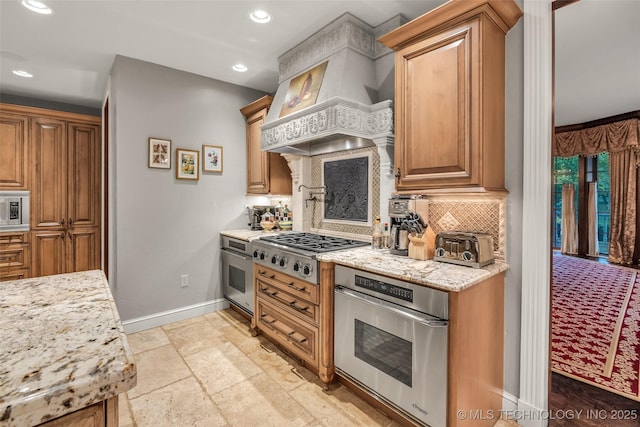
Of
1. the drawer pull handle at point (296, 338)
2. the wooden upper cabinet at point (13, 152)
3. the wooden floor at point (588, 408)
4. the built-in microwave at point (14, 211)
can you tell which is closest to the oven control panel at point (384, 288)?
the drawer pull handle at point (296, 338)

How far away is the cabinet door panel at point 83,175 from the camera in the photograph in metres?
4.15

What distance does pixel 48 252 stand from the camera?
158 inches

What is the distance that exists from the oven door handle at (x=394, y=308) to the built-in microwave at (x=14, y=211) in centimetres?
424

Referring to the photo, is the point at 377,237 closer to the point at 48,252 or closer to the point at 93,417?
the point at 93,417

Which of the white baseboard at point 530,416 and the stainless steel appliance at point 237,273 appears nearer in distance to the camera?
the white baseboard at point 530,416

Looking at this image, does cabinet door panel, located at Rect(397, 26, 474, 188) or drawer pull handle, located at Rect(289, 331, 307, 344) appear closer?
cabinet door panel, located at Rect(397, 26, 474, 188)

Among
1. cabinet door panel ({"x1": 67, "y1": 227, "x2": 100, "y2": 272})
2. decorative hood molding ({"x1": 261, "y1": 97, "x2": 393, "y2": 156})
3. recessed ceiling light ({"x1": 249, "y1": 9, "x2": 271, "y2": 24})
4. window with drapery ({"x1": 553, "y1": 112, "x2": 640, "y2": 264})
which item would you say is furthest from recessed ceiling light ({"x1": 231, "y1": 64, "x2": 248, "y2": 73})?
window with drapery ({"x1": 553, "y1": 112, "x2": 640, "y2": 264})

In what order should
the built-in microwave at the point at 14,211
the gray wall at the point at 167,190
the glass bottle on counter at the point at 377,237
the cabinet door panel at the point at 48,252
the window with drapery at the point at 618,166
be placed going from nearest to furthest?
the glass bottle on counter at the point at 377,237 → the gray wall at the point at 167,190 → the built-in microwave at the point at 14,211 → the cabinet door panel at the point at 48,252 → the window with drapery at the point at 618,166

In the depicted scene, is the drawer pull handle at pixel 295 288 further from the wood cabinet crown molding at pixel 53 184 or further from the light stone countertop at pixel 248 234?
the wood cabinet crown molding at pixel 53 184

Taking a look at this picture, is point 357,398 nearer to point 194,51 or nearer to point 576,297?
point 194,51

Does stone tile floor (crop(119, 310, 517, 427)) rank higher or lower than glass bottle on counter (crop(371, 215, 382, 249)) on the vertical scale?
lower

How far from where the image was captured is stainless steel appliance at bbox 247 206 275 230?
12.5ft

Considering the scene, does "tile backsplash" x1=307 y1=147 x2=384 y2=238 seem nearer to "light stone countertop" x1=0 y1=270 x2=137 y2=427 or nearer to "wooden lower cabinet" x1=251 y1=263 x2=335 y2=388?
"wooden lower cabinet" x1=251 y1=263 x2=335 y2=388

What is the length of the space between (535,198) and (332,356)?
166cm
